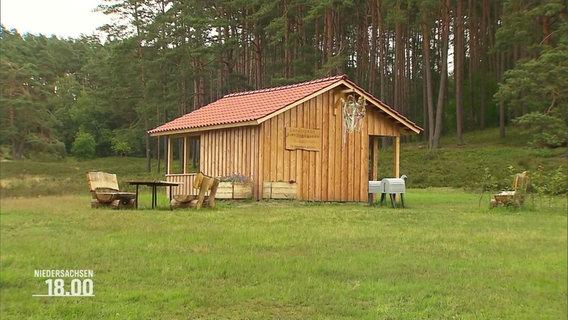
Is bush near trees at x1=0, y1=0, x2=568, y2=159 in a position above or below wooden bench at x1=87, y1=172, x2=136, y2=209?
above

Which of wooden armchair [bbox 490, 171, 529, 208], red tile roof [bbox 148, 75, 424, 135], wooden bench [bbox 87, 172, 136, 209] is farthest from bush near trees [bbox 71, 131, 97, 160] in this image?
wooden armchair [bbox 490, 171, 529, 208]

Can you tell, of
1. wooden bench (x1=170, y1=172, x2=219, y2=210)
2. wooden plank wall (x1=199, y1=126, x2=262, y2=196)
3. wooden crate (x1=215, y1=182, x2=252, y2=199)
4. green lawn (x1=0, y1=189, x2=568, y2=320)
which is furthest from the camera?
wooden plank wall (x1=199, y1=126, x2=262, y2=196)

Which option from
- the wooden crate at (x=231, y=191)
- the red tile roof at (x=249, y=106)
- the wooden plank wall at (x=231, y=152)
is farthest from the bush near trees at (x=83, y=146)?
the wooden crate at (x=231, y=191)

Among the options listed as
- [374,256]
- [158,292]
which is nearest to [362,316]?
[158,292]

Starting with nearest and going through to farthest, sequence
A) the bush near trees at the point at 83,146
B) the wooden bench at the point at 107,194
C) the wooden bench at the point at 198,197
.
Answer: the wooden bench at the point at 107,194 < the wooden bench at the point at 198,197 < the bush near trees at the point at 83,146

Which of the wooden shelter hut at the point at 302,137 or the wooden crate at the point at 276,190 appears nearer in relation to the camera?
the wooden crate at the point at 276,190

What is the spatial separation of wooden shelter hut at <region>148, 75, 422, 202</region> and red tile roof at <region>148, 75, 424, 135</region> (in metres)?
0.04

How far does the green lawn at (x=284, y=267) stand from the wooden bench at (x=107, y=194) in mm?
3067

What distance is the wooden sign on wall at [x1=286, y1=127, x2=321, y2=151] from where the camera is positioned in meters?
20.4

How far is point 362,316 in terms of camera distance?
5.77 m

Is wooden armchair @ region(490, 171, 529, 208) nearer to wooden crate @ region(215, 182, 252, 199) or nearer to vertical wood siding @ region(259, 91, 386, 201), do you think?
vertical wood siding @ region(259, 91, 386, 201)

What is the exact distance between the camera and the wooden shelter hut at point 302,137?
2012cm

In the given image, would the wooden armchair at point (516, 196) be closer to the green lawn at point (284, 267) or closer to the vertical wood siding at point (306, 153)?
the green lawn at point (284, 267)

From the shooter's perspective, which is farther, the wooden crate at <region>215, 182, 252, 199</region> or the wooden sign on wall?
the wooden sign on wall
